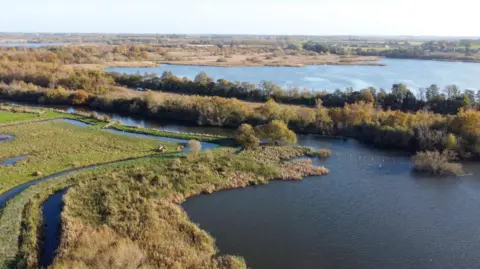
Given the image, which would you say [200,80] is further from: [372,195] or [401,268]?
[401,268]

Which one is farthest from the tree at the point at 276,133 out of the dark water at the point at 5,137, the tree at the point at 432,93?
the dark water at the point at 5,137

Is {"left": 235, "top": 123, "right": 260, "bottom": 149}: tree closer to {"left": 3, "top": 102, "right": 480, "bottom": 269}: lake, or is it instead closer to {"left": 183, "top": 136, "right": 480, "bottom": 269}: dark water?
{"left": 3, "top": 102, "right": 480, "bottom": 269}: lake

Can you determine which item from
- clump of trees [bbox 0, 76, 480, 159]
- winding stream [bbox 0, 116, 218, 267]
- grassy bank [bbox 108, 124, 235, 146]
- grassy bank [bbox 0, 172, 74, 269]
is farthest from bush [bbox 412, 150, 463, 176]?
grassy bank [bbox 0, 172, 74, 269]

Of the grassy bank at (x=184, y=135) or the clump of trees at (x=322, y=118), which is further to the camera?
the grassy bank at (x=184, y=135)

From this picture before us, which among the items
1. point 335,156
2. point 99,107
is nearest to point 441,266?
point 335,156

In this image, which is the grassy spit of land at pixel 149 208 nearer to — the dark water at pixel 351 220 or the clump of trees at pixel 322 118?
the dark water at pixel 351 220

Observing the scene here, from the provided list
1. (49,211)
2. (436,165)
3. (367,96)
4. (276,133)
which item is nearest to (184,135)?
(276,133)
